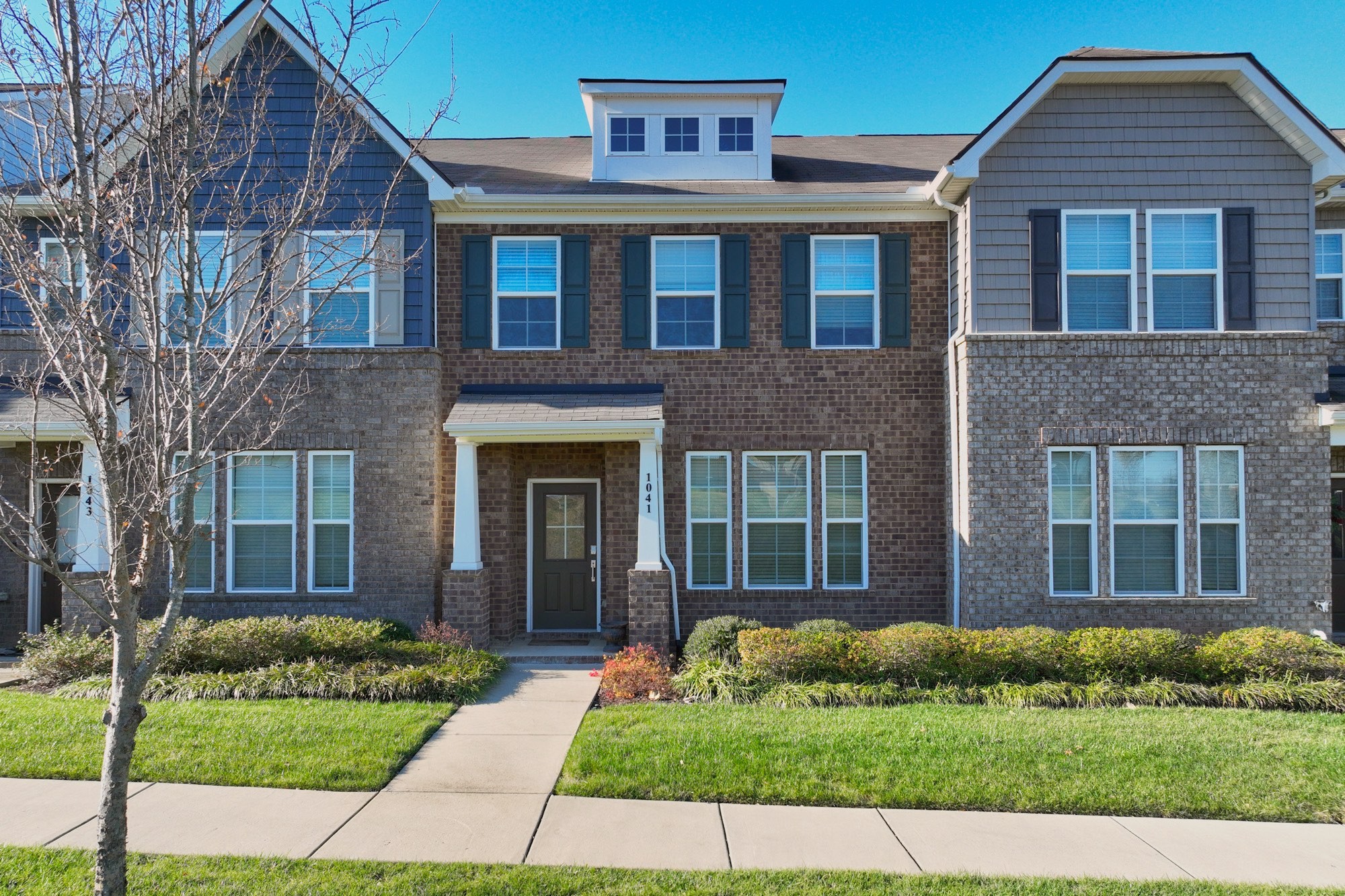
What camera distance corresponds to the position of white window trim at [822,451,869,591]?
37.7 ft

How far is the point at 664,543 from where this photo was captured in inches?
442

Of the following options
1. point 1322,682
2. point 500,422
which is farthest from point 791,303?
point 1322,682

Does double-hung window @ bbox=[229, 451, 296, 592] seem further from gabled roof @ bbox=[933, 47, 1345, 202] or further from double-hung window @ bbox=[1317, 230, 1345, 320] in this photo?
double-hung window @ bbox=[1317, 230, 1345, 320]

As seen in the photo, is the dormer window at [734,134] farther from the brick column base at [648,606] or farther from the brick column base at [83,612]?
the brick column base at [83,612]

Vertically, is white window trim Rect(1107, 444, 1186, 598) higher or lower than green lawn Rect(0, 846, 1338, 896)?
higher

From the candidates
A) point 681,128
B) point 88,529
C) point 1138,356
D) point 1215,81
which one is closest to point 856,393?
point 1138,356

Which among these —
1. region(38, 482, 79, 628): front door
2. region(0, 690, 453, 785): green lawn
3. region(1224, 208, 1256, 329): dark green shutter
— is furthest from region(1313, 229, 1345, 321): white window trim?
region(38, 482, 79, 628): front door

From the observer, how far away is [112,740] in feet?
13.6

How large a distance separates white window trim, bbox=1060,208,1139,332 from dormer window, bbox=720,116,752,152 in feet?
15.4

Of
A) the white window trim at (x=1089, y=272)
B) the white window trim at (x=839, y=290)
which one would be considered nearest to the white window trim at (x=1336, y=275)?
the white window trim at (x=1089, y=272)

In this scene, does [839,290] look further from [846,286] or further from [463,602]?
[463,602]

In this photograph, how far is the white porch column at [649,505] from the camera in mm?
10602

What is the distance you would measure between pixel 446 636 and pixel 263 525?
3.05 meters

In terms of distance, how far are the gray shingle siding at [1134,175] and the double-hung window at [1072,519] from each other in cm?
174
